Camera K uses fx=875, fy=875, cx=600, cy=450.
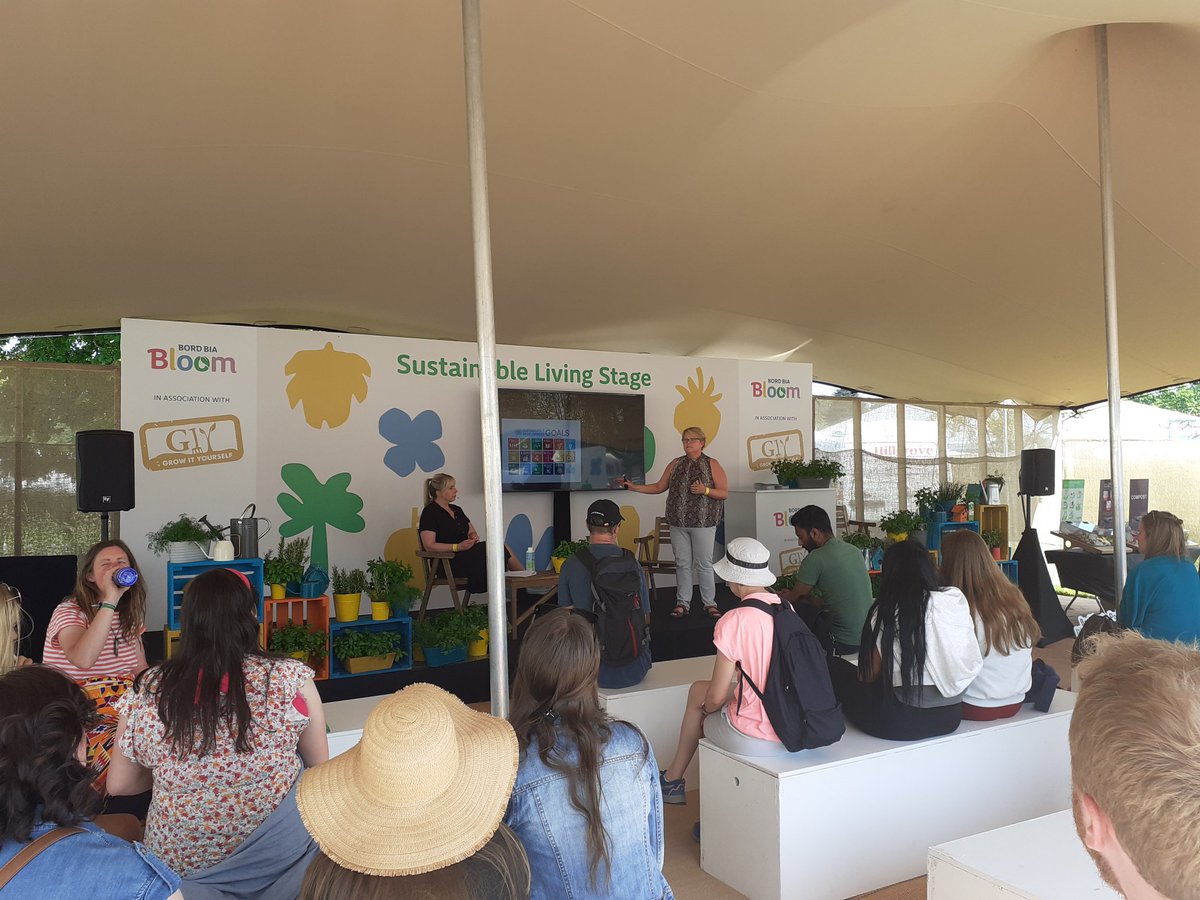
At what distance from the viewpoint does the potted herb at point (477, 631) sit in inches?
231

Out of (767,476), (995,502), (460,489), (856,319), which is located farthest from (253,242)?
(995,502)

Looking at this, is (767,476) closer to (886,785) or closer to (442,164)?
(442,164)

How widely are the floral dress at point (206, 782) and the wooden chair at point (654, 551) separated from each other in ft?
19.1

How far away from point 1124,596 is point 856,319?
6.51 meters

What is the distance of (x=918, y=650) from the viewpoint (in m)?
3.18

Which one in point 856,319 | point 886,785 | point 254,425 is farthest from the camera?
point 856,319

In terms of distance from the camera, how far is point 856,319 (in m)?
10.4

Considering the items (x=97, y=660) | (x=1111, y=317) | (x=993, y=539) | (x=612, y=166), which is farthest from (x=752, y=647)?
(x=993, y=539)

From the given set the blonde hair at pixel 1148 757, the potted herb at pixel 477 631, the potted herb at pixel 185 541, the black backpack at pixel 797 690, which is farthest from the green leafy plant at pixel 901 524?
the blonde hair at pixel 1148 757

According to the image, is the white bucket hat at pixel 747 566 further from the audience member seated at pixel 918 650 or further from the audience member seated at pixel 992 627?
the audience member seated at pixel 992 627

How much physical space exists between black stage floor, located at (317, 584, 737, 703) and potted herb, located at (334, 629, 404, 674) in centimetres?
11

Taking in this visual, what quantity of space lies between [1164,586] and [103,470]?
5.71 meters

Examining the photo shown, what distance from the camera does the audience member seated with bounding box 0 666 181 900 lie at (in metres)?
1.32

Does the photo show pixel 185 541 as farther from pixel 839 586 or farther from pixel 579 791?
pixel 579 791
